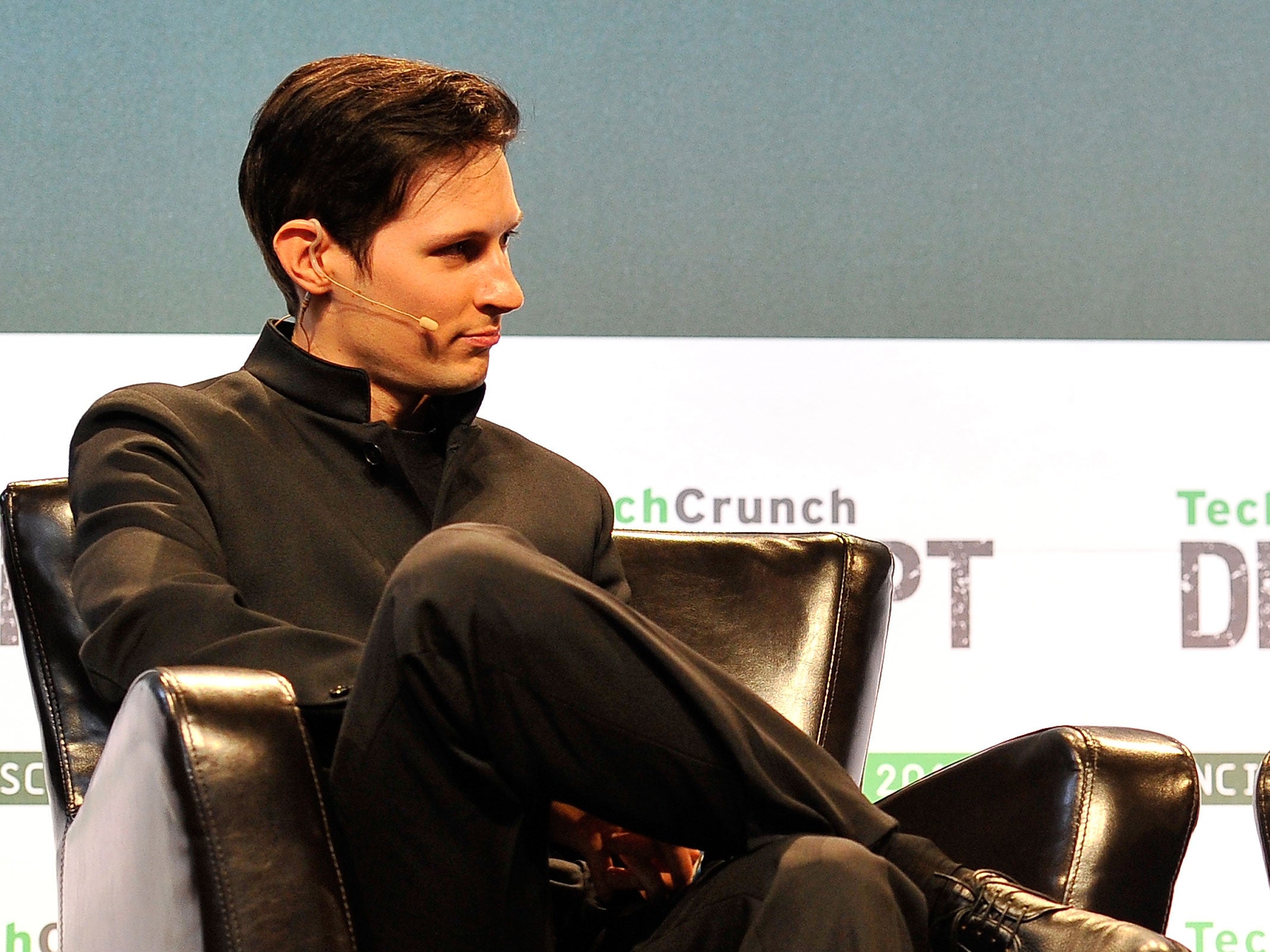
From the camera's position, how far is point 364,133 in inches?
59.1

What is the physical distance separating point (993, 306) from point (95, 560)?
1.47 meters

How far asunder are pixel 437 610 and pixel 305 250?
27.1 inches

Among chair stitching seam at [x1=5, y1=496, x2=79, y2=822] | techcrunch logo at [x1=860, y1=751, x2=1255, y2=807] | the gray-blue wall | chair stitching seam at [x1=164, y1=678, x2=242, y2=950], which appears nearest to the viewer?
chair stitching seam at [x1=164, y1=678, x2=242, y2=950]

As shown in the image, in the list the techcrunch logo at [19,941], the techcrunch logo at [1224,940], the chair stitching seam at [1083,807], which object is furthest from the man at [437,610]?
the techcrunch logo at [1224,940]

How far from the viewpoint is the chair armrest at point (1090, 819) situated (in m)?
1.22

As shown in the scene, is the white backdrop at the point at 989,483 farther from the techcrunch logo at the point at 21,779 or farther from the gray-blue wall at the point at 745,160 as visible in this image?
the techcrunch logo at the point at 21,779

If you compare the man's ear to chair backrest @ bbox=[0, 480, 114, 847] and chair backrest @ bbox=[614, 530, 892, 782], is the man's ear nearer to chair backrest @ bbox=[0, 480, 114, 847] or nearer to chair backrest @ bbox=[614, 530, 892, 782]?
chair backrest @ bbox=[0, 480, 114, 847]

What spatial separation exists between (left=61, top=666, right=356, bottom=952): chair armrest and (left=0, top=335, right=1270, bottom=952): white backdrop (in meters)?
1.17

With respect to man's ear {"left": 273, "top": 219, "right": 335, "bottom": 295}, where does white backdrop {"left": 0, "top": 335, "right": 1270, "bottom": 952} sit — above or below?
below

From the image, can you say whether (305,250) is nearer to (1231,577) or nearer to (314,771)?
(314,771)

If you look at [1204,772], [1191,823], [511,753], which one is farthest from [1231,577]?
[511,753]

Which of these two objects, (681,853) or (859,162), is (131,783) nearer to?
(681,853)

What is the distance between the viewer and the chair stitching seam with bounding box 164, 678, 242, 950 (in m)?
0.93

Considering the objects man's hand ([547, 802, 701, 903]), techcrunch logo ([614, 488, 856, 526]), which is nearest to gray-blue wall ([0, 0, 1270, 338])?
techcrunch logo ([614, 488, 856, 526])
